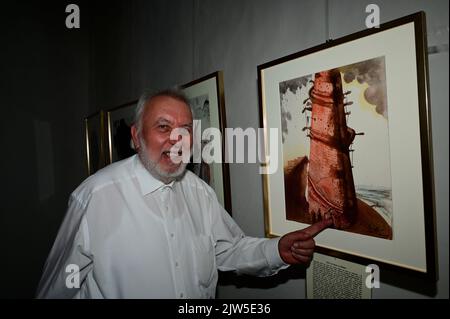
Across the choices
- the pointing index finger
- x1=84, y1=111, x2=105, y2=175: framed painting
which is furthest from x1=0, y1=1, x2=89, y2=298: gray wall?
Result: the pointing index finger

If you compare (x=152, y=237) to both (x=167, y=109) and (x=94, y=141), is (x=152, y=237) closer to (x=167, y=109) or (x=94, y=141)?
(x=167, y=109)

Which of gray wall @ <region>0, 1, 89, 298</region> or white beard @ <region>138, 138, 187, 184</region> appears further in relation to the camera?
gray wall @ <region>0, 1, 89, 298</region>

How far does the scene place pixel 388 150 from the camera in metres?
0.82

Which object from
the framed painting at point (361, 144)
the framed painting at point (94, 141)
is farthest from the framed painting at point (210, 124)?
the framed painting at point (94, 141)

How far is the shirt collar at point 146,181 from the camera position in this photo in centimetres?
126

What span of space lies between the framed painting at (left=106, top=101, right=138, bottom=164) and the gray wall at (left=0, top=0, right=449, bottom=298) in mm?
173

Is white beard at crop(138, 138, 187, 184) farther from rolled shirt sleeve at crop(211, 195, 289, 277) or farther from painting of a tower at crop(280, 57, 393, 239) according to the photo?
painting of a tower at crop(280, 57, 393, 239)

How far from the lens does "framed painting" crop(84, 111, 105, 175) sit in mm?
2512

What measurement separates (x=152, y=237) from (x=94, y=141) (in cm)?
173

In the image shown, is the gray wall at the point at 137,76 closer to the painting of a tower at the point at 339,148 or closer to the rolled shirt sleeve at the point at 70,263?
the painting of a tower at the point at 339,148

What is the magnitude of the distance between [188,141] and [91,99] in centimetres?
204

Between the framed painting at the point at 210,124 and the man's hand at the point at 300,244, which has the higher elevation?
the framed painting at the point at 210,124

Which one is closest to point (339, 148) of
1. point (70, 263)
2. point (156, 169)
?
point (156, 169)

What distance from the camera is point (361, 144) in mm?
876
